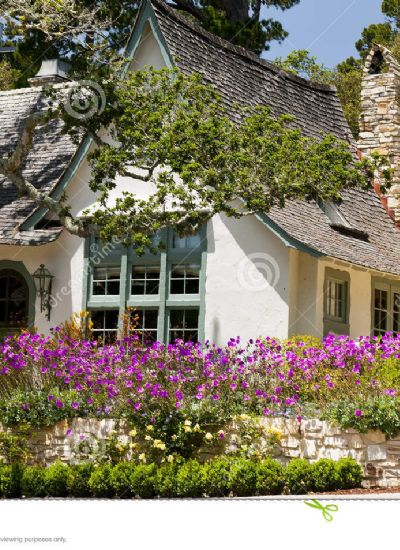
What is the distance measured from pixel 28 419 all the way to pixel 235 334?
4.70m

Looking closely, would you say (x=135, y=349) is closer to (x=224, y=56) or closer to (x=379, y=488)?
(x=379, y=488)

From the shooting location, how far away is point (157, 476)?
38.9 ft

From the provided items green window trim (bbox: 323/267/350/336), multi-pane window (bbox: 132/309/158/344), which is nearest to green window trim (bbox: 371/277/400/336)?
green window trim (bbox: 323/267/350/336)

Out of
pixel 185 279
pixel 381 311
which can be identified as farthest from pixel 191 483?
pixel 381 311

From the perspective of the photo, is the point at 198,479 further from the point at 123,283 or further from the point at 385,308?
the point at 385,308

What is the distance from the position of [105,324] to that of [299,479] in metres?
7.69

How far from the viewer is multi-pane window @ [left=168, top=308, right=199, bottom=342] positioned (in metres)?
17.9

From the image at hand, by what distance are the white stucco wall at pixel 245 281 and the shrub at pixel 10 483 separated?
18.3 ft

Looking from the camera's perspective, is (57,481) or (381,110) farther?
(381,110)

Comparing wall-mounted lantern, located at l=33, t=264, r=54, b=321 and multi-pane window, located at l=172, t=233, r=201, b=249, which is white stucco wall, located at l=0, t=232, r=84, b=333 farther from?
multi-pane window, located at l=172, t=233, r=201, b=249

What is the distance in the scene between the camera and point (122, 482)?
39.7 feet

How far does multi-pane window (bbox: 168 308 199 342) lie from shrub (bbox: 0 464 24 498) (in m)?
5.62

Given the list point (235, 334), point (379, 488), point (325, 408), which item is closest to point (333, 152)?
point (235, 334)

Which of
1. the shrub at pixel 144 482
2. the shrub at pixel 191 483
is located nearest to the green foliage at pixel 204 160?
the shrub at pixel 144 482
